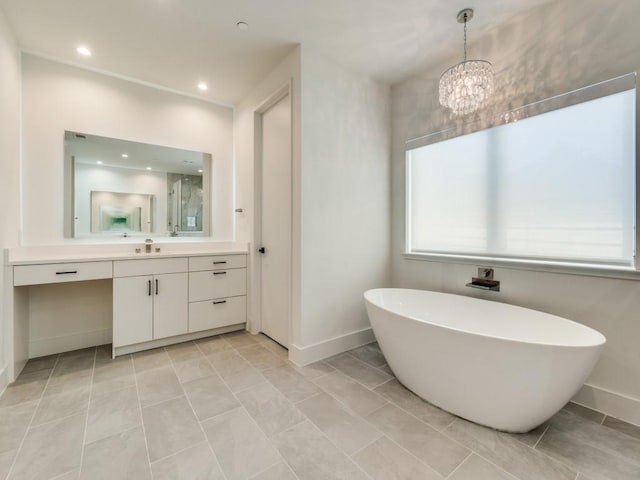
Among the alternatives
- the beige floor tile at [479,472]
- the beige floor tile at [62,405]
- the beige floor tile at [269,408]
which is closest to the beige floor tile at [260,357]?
the beige floor tile at [269,408]

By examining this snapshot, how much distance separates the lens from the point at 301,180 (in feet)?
7.49

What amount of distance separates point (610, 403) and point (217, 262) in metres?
3.12

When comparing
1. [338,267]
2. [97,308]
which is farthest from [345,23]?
[97,308]

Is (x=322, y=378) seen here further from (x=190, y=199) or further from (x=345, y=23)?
(x=345, y=23)

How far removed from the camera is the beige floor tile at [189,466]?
125 cm

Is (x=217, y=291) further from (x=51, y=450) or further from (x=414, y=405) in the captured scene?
(x=414, y=405)

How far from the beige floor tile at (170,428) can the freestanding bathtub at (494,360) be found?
4.19 feet

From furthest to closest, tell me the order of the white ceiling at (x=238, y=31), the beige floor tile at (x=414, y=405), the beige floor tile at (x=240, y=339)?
the beige floor tile at (x=240, y=339) < the white ceiling at (x=238, y=31) < the beige floor tile at (x=414, y=405)

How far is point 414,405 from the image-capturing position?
177cm

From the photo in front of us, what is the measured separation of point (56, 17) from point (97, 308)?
2.36 metres

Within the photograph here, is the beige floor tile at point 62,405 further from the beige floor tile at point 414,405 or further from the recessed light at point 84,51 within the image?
the recessed light at point 84,51

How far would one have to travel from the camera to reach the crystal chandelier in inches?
72.6

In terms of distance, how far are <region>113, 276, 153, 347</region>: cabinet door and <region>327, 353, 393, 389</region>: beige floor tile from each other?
65.4 inches

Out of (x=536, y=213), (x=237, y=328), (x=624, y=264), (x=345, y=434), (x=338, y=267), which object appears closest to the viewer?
(x=345, y=434)
